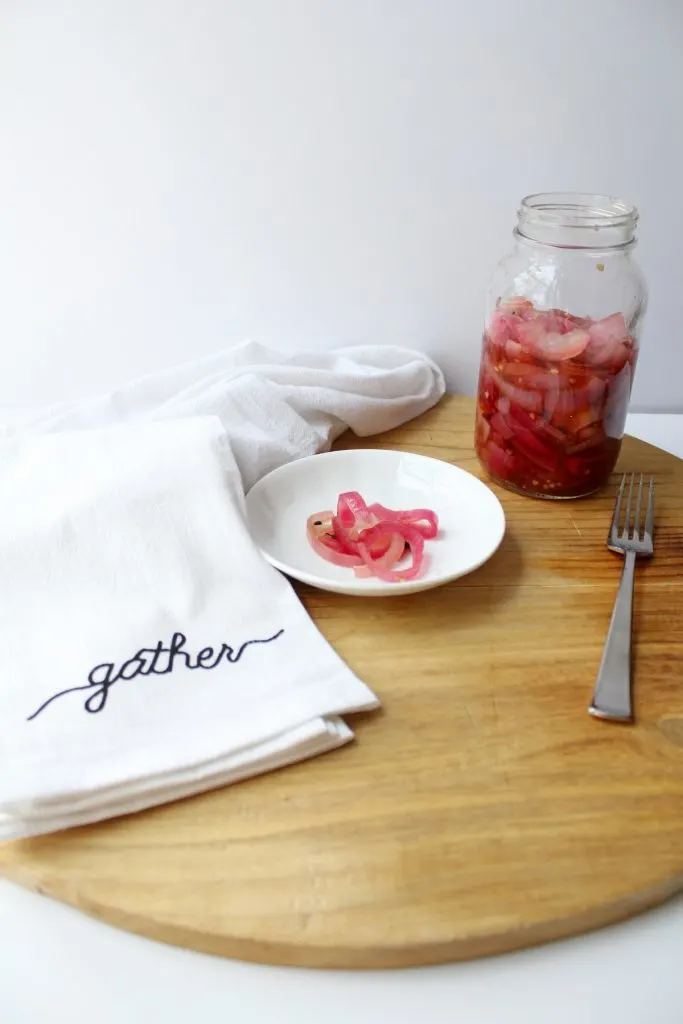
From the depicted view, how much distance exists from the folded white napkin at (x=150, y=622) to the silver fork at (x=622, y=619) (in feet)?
0.55

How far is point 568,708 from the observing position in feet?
1.96

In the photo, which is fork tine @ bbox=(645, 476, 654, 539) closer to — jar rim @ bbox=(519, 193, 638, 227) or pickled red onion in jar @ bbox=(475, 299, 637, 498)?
pickled red onion in jar @ bbox=(475, 299, 637, 498)

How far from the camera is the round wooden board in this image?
46 centimetres

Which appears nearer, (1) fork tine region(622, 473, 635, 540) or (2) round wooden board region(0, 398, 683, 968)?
(2) round wooden board region(0, 398, 683, 968)

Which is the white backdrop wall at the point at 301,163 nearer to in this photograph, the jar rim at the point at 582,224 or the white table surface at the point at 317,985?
the jar rim at the point at 582,224

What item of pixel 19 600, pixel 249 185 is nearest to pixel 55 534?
pixel 19 600

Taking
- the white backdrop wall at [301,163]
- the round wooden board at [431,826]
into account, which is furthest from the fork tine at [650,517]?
the white backdrop wall at [301,163]

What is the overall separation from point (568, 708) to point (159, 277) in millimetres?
722

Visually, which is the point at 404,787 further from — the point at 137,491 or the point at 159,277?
the point at 159,277

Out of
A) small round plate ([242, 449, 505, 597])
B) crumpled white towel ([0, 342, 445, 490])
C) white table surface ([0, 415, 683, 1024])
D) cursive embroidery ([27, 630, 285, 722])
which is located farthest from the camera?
crumpled white towel ([0, 342, 445, 490])

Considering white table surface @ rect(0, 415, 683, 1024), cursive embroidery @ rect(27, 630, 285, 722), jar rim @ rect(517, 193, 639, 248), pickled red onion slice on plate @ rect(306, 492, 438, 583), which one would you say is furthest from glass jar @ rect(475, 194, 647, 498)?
white table surface @ rect(0, 415, 683, 1024)

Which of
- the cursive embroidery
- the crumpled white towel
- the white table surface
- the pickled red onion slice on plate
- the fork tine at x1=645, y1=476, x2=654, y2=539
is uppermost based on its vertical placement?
the crumpled white towel

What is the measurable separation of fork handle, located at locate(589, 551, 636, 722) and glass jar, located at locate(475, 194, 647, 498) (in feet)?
0.53

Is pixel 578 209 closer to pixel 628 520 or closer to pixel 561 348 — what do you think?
pixel 561 348
